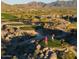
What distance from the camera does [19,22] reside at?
63.2 inches

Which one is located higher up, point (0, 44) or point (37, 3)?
point (37, 3)

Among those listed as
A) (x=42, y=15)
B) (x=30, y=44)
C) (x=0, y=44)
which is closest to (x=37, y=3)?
(x=42, y=15)

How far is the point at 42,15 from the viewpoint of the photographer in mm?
1616

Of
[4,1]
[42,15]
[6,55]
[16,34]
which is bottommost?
[6,55]

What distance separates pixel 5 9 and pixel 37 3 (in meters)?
0.26

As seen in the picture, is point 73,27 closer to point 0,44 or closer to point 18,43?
point 18,43

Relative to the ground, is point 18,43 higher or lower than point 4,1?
lower

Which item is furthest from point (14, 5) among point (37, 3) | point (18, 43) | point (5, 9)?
point (18, 43)

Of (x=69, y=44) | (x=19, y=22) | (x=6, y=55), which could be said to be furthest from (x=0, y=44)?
(x=69, y=44)

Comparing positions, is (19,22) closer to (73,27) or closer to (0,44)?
(0,44)

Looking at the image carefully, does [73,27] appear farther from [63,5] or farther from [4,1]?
[4,1]

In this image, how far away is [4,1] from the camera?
1.59m

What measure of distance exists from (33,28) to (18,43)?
0.17m

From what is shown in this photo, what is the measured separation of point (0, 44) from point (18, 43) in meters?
0.14
